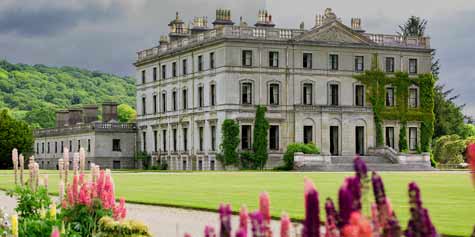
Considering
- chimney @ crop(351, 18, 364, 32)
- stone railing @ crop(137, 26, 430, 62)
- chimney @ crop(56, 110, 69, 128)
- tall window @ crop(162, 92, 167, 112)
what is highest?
chimney @ crop(351, 18, 364, 32)

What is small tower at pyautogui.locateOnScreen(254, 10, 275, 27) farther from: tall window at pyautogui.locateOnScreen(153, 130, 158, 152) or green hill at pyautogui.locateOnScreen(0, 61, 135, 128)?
green hill at pyautogui.locateOnScreen(0, 61, 135, 128)

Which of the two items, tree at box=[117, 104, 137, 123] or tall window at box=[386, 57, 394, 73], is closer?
tall window at box=[386, 57, 394, 73]

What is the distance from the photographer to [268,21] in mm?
84500

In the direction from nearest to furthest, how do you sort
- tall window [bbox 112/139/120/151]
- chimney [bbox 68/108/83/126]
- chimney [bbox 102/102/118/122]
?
tall window [bbox 112/139/120/151], chimney [bbox 102/102/118/122], chimney [bbox 68/108/83/126]

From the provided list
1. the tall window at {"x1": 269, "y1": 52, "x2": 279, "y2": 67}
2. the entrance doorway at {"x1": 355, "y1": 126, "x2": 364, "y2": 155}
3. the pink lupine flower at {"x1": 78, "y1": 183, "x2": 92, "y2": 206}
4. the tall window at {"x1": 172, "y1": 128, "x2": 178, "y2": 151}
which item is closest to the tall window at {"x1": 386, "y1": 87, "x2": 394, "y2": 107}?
the entrance doorway at {"x1": 355, "y1": 126, "x2": 364, "y2": 155}

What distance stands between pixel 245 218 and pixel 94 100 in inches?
7479

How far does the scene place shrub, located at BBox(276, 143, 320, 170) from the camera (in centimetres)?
7438

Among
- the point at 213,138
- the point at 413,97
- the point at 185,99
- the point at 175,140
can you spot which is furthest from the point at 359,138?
the point at 175,140

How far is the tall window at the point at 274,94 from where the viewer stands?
81.1 m

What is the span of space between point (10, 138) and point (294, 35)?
94.4ft

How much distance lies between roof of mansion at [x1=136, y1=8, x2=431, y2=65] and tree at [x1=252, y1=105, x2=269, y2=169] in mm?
6075

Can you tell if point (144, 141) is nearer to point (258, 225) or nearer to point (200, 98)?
point (200, 98)

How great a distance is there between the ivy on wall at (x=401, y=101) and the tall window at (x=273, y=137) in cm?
849

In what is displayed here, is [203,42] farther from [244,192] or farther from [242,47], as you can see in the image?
[244,192]
